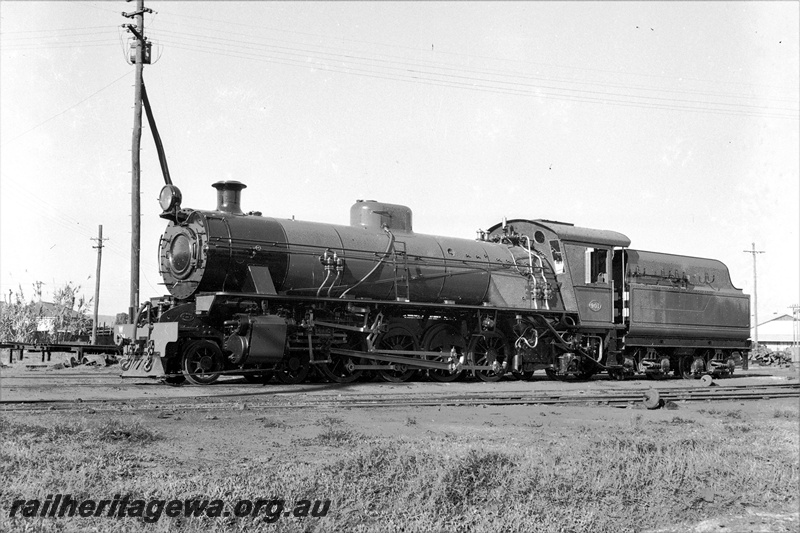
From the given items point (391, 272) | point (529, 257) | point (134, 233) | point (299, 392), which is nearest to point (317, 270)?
point (391, 272)

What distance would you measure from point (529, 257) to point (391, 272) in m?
4.38

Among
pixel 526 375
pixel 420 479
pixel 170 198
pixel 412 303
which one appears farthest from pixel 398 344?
pixel 420 479

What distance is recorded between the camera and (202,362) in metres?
14.0

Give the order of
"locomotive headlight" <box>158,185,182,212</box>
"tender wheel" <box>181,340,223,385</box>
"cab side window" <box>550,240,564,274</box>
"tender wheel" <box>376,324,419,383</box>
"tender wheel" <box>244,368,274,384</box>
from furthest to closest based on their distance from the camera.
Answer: "cab side window" <box>550,240,564,274</box> < "tender wheel" <box>376,324,419,383</box> < "tender wheel" <box>244,368,274,384</box> < "locomotive headlight" <box>158,185,182,212</box> < "tender wheel" <box>181,340,223,385</box>

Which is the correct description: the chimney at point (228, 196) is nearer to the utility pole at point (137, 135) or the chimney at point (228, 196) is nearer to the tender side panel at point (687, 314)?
the utility pole at point (137, 135)

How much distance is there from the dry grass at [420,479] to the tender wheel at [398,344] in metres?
7.85

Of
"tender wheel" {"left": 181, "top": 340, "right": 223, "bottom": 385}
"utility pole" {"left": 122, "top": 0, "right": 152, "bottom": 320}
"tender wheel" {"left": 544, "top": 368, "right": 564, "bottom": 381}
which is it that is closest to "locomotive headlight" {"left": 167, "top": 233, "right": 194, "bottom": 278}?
"tender wheel" {"left": 181, "top": 340, "right": 223, "bottom": 385}

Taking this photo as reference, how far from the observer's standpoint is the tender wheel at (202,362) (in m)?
13.9

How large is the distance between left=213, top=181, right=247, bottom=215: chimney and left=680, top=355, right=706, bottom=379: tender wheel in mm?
13471

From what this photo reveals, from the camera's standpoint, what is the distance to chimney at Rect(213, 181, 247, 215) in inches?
587

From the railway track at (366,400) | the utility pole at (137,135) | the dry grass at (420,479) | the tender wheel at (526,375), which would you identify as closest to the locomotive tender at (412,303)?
the tender wheel at (526,375)

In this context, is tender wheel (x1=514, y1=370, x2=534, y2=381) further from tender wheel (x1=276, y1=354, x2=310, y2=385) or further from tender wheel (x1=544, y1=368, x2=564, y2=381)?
tender wheel (x1=276, y1=354, x2=310, y2=385)

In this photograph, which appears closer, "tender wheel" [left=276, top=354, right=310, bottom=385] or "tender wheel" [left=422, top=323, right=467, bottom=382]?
"tender wheel" [left=276, top=354, right=310, bottom=385]

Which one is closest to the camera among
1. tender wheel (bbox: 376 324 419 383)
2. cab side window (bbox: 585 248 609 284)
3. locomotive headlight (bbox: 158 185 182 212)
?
locomotive headlight (bbox: 158 185 182 212)
